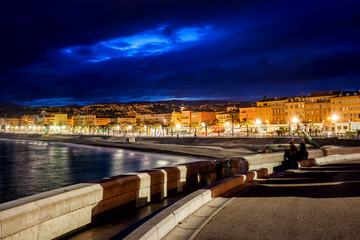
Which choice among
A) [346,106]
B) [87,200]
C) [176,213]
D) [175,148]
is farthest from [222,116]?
[176,213]

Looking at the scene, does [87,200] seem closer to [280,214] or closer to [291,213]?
[280,214]

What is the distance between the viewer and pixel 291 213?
780 cm

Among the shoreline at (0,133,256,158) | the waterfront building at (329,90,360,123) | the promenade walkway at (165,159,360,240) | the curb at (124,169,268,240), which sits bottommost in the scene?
the shoreline at (0,133,256,158)

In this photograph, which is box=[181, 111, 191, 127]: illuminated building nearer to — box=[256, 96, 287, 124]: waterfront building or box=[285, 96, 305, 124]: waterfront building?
box=[256, 96, 287, 124]: waterfront building

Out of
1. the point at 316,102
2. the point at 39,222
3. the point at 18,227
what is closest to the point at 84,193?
the point at 39,222

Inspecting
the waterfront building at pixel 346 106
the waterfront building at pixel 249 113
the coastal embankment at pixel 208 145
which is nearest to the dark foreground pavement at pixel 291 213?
the coastal embankment at pixel 208 145

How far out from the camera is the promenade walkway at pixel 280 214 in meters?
6.36

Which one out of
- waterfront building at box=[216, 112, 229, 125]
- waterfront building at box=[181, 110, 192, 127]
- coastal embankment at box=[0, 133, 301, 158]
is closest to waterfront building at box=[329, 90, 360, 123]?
coastal embankment at box=[0, 133, 301, 158]

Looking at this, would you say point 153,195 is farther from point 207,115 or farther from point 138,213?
point 207,115

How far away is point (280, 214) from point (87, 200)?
16.0ft

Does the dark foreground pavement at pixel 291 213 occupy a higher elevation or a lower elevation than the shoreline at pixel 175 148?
higher

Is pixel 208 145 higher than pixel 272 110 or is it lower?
lower

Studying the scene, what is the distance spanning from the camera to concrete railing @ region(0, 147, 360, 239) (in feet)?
22.9

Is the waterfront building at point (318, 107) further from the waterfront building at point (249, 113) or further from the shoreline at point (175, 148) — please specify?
the shoreline at point (175, 148)
